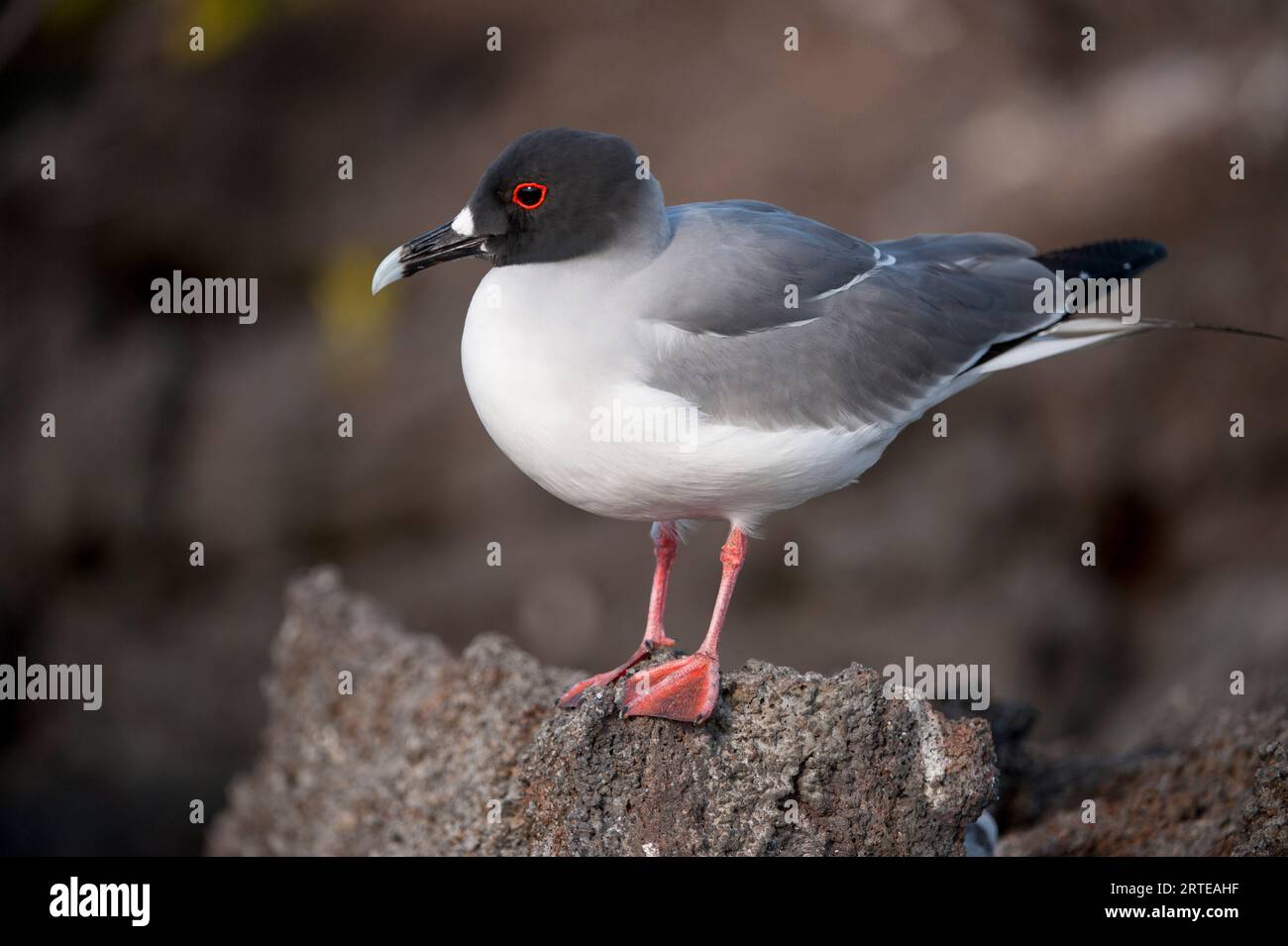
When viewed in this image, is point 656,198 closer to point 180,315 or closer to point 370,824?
point 370,824

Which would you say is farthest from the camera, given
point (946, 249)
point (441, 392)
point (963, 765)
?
point (441, 392)

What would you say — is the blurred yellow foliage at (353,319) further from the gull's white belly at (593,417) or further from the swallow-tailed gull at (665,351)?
the gull's white belly at (593,417)

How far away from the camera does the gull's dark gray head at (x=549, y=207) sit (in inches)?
200

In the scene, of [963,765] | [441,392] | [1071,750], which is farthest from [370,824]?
[441,392]

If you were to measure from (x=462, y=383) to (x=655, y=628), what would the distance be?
658 centimetres

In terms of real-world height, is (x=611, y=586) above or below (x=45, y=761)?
above

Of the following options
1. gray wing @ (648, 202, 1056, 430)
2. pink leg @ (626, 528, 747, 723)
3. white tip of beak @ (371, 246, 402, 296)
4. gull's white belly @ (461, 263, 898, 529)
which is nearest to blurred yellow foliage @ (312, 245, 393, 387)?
gray wing @ (648, 202, 1056, 430)

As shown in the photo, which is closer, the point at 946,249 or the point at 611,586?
the point at 946,249

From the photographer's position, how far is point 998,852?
579 centimetres

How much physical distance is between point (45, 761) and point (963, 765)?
10137 millimetres

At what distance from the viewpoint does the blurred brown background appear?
10781 millimetres

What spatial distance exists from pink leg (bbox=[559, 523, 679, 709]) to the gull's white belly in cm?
57

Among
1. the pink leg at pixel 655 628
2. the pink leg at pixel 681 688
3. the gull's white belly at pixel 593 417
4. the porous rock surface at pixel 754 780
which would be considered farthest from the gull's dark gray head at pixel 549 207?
the porous rock surface at pixel 754 780

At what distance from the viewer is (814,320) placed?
17.9ft
